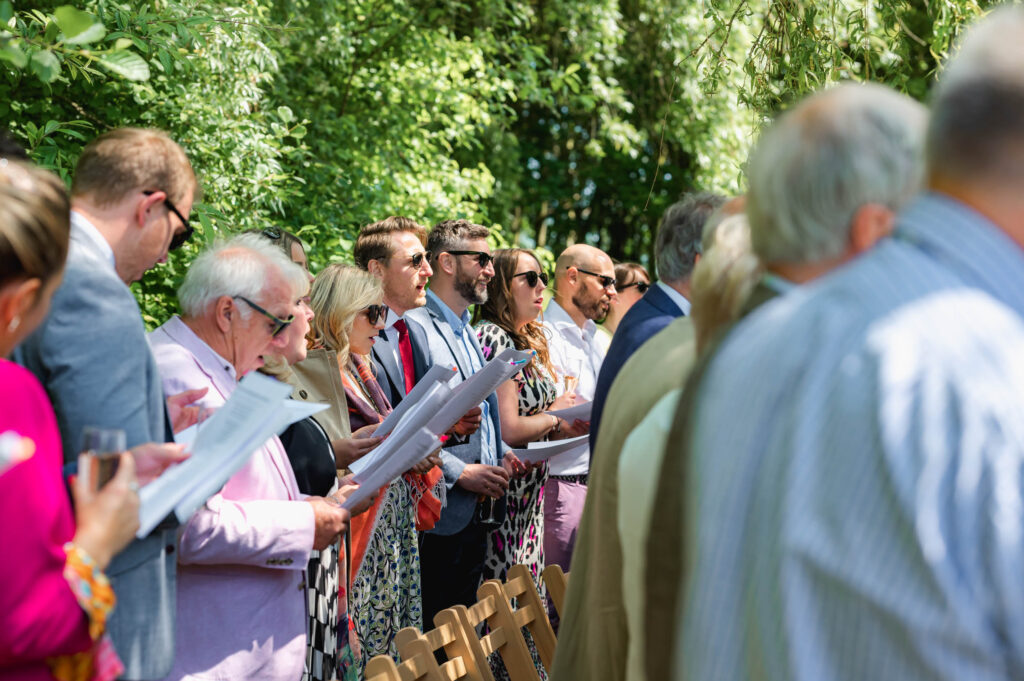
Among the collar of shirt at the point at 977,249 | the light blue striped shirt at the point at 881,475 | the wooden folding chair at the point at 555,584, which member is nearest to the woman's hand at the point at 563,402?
the wooden folding chair at the point at 555,584

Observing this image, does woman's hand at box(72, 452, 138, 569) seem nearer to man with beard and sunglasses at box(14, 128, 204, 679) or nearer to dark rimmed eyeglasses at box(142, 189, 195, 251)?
man with beard and sunglasses at box(14, 128, 204, 679)

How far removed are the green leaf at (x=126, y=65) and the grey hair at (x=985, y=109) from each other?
A: 1.73 m

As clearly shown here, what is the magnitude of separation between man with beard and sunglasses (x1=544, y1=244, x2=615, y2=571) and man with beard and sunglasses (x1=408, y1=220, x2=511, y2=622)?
1.49 feet

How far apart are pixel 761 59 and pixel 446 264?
1938 millimetres

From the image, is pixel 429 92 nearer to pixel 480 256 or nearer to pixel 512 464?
pixel 480 256

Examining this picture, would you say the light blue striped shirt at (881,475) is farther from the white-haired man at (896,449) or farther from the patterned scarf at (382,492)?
the patterned scarf at (382,492)

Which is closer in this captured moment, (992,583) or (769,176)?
(992,583)

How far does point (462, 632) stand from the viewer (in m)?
3.46

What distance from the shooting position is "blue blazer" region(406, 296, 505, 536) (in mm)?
5148

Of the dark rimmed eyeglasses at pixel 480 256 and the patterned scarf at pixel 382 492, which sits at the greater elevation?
the dark rimmed eyeglasses at pixel 480 256

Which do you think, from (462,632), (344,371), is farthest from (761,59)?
(462,632)

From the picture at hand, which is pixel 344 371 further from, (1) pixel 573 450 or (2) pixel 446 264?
(1) pixel 573 450

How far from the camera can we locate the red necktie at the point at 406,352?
5.26 metres

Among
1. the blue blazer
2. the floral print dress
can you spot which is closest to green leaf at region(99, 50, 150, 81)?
the blue blazer
